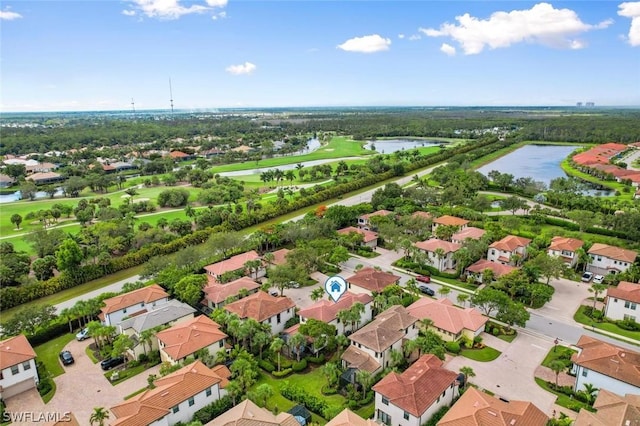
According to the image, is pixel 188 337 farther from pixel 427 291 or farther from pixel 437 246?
pixel 437 246

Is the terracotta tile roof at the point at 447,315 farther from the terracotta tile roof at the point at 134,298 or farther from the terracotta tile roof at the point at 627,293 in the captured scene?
the terracotta tile roof at the point at 134,298

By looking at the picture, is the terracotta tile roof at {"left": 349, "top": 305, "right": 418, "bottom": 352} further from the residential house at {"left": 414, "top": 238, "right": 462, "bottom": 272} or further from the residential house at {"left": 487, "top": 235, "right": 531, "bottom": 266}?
the residential house at {"left": 487, "top": 235, "right": 531, "bottom": 266}

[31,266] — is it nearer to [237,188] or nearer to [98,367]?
[98,367]

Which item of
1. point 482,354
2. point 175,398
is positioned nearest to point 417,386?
point 482,354

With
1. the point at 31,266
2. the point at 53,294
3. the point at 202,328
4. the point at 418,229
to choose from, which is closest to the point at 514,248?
the point at 418,229

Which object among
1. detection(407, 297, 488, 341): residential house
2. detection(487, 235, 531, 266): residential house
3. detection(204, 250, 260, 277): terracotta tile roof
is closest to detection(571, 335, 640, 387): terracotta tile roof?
detection(407, 297, 488, 341): residential house
